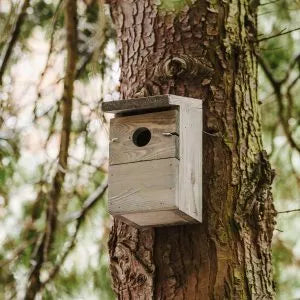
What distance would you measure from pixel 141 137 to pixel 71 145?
1.34m

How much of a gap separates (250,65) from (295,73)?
4.39 feet

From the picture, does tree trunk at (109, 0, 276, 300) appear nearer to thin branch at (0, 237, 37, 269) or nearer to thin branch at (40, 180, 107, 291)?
thin branch at (40, 180, 107, 291)

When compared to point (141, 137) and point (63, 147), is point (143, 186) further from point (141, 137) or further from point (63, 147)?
point (63, 147)

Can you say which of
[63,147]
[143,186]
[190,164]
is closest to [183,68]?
[190,164]

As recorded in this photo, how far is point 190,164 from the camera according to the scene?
3076 mm

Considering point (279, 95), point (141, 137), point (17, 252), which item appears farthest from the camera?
point (279, 95)

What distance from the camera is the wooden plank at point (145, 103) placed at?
3020 mm

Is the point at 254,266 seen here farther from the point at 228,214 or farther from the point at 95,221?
the point at 95,221

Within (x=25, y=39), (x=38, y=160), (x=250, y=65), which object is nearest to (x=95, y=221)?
(x=38, y=160)

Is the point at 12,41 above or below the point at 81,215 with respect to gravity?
above

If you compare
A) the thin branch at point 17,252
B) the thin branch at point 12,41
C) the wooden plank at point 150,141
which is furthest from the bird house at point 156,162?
the thin branch at point 17,252

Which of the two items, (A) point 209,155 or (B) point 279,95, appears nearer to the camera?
(A) point 209,155

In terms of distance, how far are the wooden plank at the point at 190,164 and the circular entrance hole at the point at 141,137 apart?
0.14 metres

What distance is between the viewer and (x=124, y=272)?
3.14 meters
